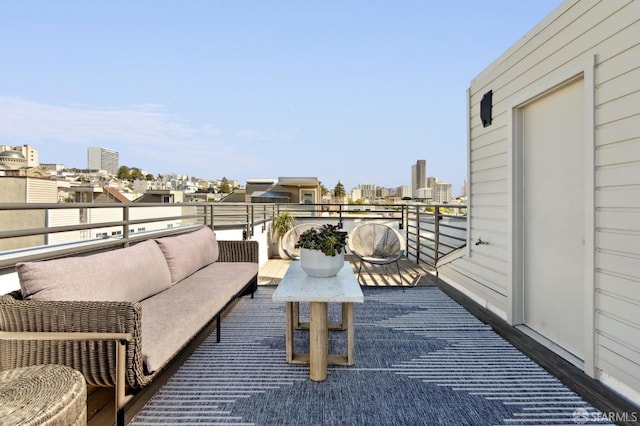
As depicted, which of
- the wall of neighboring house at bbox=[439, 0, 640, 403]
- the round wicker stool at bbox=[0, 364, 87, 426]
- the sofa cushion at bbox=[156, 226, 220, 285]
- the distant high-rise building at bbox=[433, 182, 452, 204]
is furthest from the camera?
the distant high-rise building at bbox=[433, 182, 452, 204]

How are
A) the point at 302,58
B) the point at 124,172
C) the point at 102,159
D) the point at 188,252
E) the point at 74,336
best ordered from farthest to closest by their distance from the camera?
1. the point at 124,172
2. the point at 102,159
3. the point at 302,58
4. the point at 188,252
5. the point at 74,336

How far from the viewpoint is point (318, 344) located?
2.07 m

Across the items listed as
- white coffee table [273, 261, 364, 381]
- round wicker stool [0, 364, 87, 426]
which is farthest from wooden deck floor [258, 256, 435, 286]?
round wicker stool [0, 364, 87, 426]

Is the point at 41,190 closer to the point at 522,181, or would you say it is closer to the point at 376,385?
the point at 376,385

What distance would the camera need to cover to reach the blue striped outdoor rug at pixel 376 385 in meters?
1.71

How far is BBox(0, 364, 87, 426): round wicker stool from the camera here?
108cm

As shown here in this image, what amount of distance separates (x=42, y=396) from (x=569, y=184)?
10.1 feet

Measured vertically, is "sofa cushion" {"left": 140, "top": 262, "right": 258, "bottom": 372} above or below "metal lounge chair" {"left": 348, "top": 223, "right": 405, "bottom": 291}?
below

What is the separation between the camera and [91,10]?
8055 millimetres

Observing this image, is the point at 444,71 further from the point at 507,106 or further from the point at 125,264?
the point at 125,264

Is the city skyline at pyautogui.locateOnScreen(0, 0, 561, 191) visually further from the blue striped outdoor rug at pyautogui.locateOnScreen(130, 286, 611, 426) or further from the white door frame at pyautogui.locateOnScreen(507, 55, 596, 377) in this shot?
the blue striped outdoor rug at pyautogui.locateOnScreen(130, 286, 611, 426)

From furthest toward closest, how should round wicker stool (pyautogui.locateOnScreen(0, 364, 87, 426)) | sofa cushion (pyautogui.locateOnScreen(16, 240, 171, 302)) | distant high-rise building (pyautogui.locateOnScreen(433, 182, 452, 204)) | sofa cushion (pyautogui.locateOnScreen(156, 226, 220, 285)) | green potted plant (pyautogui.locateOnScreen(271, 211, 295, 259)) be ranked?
distant high-rise building (pyautogui.locateOnScreen(433, 182, 452, 204)) < green potted plant (pyautogui.locateOnScreen(271, 211, 295, 259)) < sofa cushion (pyautogui.locateOnScreen(156, 226, 220, 285)) < sofa cushion (pyautogui.locateOnScreen(16, 240, 171, 302)) < round wicker stool (pyautogui.locateOnScreen(0, 364, 87, 426))

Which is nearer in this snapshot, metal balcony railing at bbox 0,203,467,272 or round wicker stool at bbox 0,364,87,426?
round wicker stool at bbox 0,364,87,426

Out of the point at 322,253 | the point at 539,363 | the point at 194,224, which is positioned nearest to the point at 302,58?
Answer: the point at 194,224
